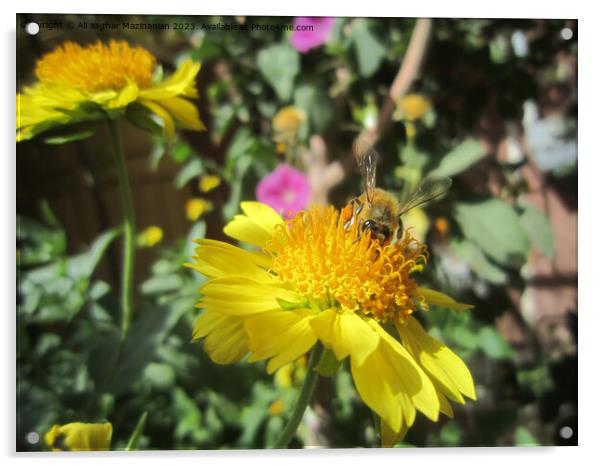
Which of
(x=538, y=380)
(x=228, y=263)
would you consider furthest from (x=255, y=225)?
(x=538, y=380)

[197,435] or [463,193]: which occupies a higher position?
[463,193]

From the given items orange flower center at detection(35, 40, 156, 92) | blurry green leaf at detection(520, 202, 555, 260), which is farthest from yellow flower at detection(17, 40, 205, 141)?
blurry green leaf at detection(520, 202, 555, 260)

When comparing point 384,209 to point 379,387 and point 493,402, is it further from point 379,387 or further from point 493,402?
point 493,402

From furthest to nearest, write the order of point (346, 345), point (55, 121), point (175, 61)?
1. point (175, 61)
2. point (55, 121)
3. point (346, 345)

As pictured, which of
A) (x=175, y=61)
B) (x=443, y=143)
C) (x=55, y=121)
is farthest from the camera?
(x=443, y=143)

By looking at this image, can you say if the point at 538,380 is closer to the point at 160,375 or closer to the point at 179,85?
the point at 160,375

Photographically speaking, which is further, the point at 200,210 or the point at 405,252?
the point at 200,210

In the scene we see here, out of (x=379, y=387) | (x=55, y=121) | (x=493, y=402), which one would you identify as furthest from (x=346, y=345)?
(x=493, y=402)
